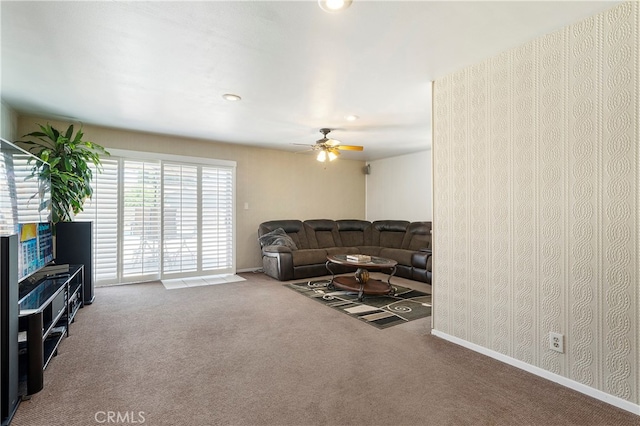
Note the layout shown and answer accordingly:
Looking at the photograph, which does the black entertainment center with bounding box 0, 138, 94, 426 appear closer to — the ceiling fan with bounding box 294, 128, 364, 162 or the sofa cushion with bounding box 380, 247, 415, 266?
the ceiling fan with bounding box 294, 128, 364, 162

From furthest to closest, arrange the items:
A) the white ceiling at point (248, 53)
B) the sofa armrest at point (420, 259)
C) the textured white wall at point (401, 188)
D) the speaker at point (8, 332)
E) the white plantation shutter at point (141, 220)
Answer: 1. the textured white wall at point (401, 188)
2. the sofa armrest at point (420, 259)
3. the white plantation shutter at point (141, 220)
4. the white ceiling at point (248, 53)
5. the speaker at point (8, 332)

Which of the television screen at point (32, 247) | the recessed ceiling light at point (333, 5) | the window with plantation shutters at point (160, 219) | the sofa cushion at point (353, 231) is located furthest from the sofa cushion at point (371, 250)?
the recessed ceiling light at point (333, 5)

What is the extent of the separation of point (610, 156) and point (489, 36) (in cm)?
114

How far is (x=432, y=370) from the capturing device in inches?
92.2

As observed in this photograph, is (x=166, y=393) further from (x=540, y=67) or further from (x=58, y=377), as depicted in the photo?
(x=540, y=67)

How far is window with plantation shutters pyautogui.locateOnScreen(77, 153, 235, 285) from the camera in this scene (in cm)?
483

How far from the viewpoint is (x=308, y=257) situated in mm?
5648

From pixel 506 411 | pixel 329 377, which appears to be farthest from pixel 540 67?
pixel 329 377

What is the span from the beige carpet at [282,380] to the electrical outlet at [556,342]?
9.3 inches

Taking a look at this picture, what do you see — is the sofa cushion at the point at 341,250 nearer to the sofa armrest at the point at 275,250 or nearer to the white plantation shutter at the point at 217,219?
the sofa armrest at the point at 275,250

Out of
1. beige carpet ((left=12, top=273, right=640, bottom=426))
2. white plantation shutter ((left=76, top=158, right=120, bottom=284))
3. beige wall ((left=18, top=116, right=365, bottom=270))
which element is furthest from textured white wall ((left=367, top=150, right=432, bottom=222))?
white plantation shutter ((left=76, top=158, right=120, bottom=284))

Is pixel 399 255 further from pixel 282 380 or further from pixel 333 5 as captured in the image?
pixel 333 5

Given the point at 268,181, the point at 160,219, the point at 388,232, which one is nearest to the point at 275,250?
the point at 268,181

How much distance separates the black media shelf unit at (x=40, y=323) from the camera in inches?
79.6
